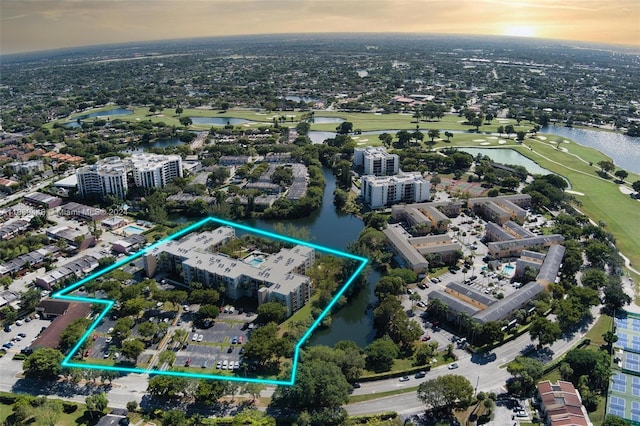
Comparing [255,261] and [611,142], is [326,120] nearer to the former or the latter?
[611,142]

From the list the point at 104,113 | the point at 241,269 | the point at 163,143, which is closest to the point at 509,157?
the point at 241,269

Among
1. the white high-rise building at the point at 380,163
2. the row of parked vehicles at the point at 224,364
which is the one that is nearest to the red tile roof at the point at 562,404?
the row of parked vehicles at the point at 224,364

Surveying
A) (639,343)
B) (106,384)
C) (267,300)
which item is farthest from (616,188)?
(106,384)

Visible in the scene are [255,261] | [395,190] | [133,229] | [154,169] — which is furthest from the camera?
[154,169]

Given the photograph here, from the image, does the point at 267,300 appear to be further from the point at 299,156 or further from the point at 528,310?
the point at 299,156

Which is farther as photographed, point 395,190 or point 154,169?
point 154,169

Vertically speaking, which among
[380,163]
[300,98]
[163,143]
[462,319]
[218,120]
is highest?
[300,98]
